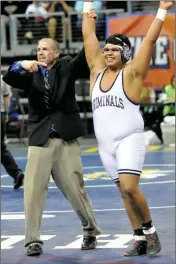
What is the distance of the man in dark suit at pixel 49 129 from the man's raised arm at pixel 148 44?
0.65 m

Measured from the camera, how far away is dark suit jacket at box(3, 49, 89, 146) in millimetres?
7820

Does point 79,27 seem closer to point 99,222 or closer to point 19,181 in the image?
point 19,181

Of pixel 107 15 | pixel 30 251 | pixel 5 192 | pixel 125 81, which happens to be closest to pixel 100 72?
pixel 125 81

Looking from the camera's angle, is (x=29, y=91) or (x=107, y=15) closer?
(x=29, y=91)

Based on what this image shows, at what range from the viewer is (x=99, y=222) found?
939cm

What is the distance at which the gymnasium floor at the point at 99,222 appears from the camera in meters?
7.57

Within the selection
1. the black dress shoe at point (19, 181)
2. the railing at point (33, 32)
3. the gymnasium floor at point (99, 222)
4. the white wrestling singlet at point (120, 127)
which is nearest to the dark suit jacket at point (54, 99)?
the white wrestling singlet at point (120, 127)

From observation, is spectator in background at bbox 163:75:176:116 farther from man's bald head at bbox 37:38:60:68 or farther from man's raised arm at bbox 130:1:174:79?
man's raised arm at bbox 130:1:174:79

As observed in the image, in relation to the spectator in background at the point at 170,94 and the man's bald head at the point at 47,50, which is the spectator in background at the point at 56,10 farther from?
the man's bald head at the point at 47,50

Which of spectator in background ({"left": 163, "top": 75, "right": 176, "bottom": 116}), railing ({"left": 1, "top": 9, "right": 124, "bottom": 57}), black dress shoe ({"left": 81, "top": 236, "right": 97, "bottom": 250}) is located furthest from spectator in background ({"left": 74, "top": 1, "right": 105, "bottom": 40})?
black dress shoe ({"left": 81, "top": 236, "right": 97, "bottom": 250})

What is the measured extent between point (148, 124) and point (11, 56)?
14.1 feet

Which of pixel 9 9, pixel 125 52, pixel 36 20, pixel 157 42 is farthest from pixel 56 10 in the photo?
pixel 125 52

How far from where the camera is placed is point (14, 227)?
30.4ft

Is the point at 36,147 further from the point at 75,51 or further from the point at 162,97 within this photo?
the point at 75,51
